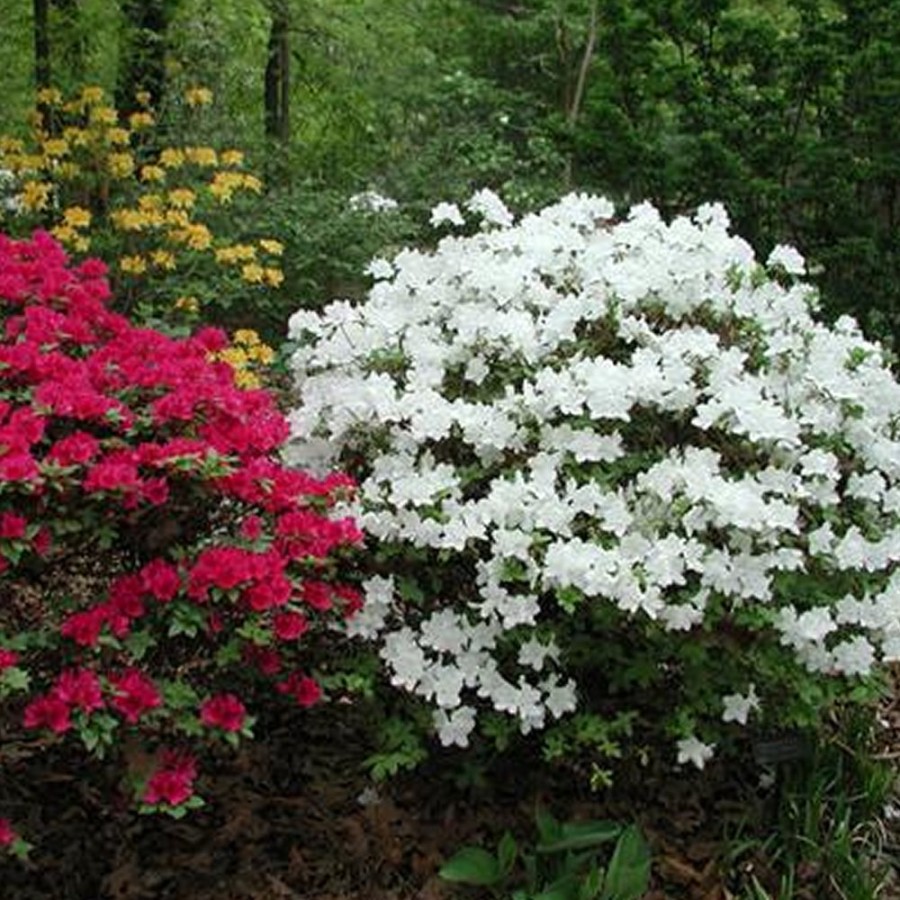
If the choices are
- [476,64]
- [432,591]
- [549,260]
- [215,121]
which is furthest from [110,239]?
[476,64]

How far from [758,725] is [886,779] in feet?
1.33

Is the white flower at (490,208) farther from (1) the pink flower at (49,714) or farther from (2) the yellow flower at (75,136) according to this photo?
(2) the yellow flower at (75,136)

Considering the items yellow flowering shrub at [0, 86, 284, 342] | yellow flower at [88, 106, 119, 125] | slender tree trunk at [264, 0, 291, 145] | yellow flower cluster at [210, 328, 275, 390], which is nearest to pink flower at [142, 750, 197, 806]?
yellow flower cluster at [210, 328, 275, 390]

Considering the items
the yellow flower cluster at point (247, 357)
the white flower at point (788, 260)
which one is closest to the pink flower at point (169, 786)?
the white flower at point (788, 260)

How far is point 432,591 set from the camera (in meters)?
3.21

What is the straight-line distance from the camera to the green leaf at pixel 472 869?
300cm

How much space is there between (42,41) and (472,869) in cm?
647

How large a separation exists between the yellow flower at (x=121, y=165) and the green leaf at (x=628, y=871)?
4.85 m

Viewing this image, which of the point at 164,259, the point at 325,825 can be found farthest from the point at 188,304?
the point at 325,825

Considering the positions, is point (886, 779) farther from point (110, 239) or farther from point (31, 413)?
point (110, 239)

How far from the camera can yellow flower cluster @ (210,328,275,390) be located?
15.9ft

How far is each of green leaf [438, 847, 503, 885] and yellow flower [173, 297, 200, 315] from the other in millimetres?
3522

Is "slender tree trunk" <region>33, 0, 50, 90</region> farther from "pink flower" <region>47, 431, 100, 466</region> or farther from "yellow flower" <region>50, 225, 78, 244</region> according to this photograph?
"pink flower" <region>47, 431, 100, 466</region>

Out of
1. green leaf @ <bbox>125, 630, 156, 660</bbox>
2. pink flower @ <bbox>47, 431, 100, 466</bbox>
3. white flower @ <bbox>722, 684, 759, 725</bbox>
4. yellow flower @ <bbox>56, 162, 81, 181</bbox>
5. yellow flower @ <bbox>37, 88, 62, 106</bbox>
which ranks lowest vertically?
yellow flower @ <bbox>56, 162, 81, 181</bbox>
